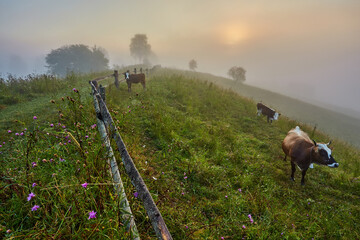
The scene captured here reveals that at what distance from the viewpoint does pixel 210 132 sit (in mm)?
7074

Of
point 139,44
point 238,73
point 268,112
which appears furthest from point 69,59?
point 268,112

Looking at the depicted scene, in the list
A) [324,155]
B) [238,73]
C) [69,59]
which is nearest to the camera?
[324,155]

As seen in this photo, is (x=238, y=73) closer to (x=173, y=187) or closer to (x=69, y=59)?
(x=173, y=187)

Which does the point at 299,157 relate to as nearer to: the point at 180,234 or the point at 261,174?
the point at 261,174

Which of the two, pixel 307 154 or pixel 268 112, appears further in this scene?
pixel 268 112

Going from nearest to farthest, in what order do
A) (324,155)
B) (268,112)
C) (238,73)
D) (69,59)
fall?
(324,155) → (268,112) → (238,73) → (69,59)

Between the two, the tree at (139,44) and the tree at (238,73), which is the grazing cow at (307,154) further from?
the tree at (139,44)

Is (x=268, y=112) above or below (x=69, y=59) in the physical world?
below

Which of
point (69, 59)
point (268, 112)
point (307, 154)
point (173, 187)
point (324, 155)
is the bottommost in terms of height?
point (173, 187)

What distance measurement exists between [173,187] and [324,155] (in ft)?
14.8

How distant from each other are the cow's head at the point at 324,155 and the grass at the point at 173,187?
0.92 m

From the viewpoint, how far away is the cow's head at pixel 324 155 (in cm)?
463

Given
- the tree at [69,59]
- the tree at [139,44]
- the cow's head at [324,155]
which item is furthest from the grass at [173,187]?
the tree at [139,44]

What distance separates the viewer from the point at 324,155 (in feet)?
15.3
